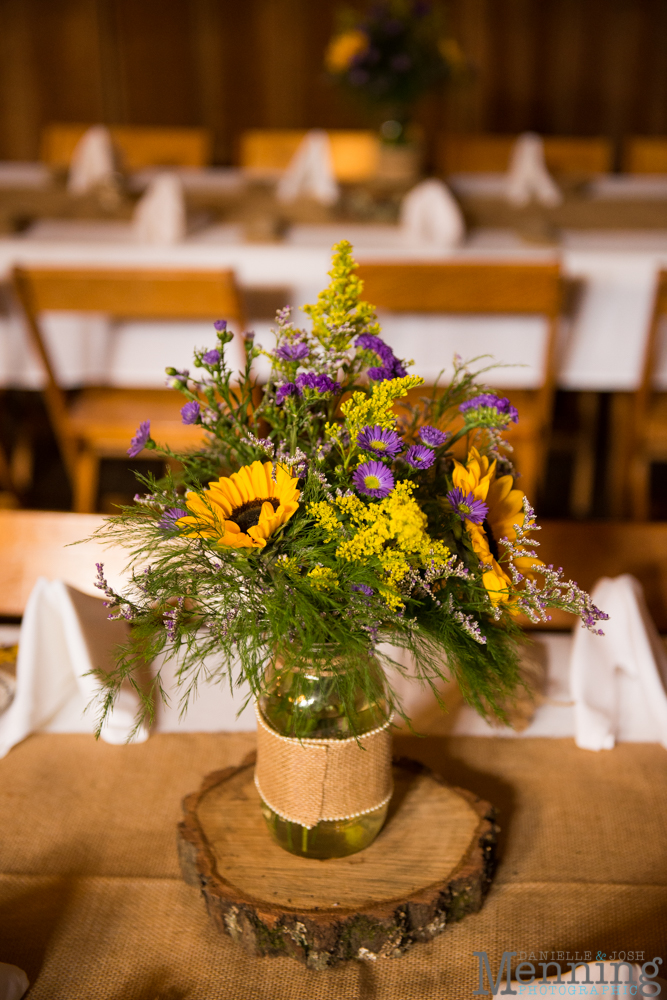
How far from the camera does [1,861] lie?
840 millimetres

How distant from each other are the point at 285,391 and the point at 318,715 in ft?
0.93

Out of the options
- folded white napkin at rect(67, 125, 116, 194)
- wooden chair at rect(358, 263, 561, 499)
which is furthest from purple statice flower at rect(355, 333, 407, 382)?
folded white napkin at rect(67, 125, 116, 194)

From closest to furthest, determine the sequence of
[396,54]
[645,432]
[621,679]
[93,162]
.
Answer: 1. [621,679]
2. [645,432]
3. [396,54]
4. [93,162]

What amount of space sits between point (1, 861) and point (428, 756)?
1.55 feet

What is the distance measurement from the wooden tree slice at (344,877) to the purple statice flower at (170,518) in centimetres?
33

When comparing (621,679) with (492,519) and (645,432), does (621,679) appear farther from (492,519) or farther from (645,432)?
(645,432)

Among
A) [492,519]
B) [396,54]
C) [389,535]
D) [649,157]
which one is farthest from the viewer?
[649,157]

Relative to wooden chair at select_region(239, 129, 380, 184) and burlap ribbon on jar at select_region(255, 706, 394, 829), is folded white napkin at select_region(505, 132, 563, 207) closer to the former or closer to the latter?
wooden chair at select_region(239, 129, 380, 184)

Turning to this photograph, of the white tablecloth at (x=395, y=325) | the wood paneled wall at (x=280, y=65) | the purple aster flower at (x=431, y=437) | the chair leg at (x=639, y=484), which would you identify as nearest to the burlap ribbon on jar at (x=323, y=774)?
the purple aster flower at (x=431, y=437)

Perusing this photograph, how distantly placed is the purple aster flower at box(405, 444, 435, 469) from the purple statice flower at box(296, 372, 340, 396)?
3.5 inches

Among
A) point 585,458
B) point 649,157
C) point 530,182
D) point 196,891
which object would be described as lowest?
point 585,458

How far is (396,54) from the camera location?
2.70 metres

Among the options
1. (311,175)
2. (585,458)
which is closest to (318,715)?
(585,458)

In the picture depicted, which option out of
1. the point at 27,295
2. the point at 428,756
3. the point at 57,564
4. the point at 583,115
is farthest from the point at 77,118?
the point at 428,756
